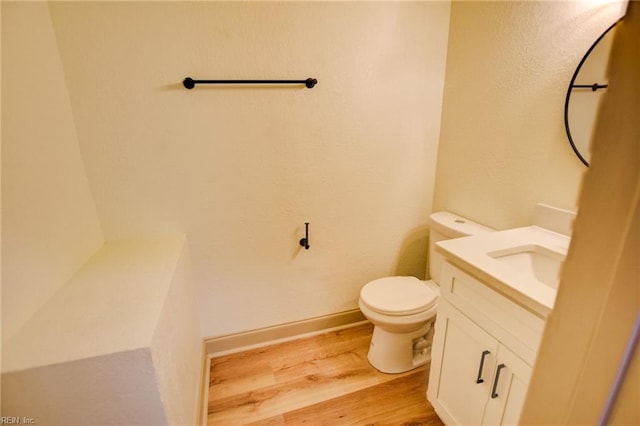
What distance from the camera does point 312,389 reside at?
4.87 feet

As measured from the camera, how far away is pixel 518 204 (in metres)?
1.35

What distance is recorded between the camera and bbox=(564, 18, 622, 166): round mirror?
1.01m

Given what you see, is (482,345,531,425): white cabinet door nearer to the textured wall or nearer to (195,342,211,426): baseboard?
the textured wall

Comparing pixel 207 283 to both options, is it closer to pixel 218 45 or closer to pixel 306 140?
pixel 306 140

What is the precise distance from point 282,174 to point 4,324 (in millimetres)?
1116

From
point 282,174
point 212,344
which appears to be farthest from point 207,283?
point 282,174

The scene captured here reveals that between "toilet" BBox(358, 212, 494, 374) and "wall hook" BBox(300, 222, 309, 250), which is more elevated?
"wall hook" BBox(300, 222, 309, 250)

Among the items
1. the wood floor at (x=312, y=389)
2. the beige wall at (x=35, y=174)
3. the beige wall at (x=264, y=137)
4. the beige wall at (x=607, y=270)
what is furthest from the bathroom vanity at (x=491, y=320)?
the beige wall at (x=35, y=174)

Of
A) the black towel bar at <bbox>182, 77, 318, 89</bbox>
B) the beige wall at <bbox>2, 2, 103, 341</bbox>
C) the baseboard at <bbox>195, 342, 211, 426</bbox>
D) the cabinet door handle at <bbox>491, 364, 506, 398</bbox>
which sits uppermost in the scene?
the black towel bar at <bbox>182, 77, 318, 89</bbox>

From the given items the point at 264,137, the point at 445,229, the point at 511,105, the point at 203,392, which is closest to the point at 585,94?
the point at 511,105

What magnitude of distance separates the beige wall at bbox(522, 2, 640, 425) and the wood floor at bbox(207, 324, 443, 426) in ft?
4.09

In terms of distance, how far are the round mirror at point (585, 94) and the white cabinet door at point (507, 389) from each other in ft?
2.52

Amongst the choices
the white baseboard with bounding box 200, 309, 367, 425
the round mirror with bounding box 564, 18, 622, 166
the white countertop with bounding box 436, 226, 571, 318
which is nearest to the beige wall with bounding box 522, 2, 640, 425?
the white countertop with bounding box 436, 226, 571, 318

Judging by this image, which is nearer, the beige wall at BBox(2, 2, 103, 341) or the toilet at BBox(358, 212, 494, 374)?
the beige wall at BBox(2, 2, 103, 341)
